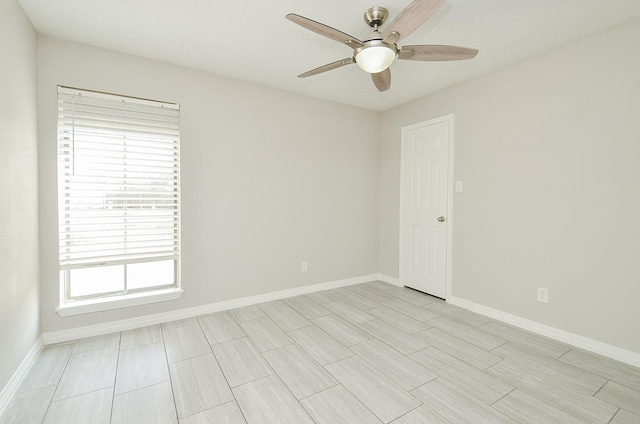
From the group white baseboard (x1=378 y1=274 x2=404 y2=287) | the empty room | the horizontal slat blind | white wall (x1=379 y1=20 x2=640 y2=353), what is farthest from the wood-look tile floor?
white baseboard (x1=378 y1=274 x2=404 y2=287)

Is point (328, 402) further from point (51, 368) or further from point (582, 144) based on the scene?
point (582, 144)

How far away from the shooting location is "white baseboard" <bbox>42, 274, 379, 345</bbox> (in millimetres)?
2412

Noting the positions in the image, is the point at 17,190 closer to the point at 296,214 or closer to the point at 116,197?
the point at 116,197

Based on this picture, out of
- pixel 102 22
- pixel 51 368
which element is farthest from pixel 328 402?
pixel 102 22

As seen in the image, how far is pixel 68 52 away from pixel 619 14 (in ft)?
13.8

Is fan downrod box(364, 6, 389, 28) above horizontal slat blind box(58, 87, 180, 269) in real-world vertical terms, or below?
above

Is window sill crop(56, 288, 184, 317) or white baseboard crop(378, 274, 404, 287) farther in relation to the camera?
white baseboard crop(378, 274, 404, 287)

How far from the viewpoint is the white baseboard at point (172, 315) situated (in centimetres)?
241

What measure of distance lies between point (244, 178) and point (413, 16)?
2.22m

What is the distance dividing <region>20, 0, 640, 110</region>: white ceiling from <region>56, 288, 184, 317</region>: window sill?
2209 millimetres

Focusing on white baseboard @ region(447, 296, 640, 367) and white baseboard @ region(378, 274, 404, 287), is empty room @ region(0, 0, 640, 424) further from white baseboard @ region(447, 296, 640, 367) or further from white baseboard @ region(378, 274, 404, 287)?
white baseboard @ region(378, 274, 404, 287)

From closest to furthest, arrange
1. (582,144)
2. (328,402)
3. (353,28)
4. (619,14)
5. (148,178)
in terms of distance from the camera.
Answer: (328,402)
(619,14)
(353,28)
(582,144)
(148,178)

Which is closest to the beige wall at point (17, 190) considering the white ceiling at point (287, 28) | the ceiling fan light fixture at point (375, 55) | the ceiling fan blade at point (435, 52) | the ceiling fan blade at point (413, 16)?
the white ceiling at point (287, 28)

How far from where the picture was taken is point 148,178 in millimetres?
2697
